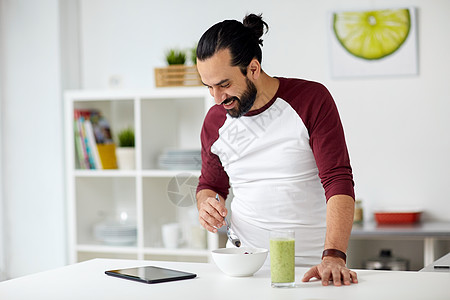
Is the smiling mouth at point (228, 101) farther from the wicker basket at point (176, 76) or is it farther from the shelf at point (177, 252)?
the shelf at point (177, 252)

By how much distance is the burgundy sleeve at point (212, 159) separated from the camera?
7.70ft

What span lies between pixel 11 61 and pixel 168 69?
1235 mm

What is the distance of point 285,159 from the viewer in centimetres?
216

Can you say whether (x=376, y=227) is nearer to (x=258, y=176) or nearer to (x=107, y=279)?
(x=258, y=176)

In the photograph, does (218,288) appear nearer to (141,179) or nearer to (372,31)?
(141,179)

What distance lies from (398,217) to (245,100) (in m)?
1.69

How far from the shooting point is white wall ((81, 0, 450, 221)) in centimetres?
364

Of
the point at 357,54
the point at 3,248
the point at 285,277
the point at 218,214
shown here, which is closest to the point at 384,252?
the point at 357,54

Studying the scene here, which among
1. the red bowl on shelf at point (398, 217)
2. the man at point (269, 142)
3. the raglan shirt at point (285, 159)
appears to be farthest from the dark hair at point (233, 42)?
the red bowl on shelf at point (398, 217)

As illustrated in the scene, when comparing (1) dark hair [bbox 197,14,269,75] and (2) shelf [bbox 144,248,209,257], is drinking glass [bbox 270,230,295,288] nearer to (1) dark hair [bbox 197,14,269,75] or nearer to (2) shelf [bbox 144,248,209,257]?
(1) dark hair [bbox 197,14,269,75]

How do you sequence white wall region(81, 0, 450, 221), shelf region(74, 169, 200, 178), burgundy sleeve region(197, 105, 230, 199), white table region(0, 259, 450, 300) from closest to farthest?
white table region(0, 259, 450, 300)
burgundy sleeve region(197, 105, 230, 199)
white wall region(81, 0, 450, 221)
shelf region(74, 169, 200, 178)

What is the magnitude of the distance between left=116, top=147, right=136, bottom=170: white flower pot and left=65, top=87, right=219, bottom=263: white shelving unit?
0.18 ft

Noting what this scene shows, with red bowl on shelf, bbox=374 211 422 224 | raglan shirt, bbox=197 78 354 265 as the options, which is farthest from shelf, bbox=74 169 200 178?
raglan shirt, bbox=197 78 354 265

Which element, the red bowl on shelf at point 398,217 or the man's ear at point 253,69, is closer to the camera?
the man's ear at point 253,69
